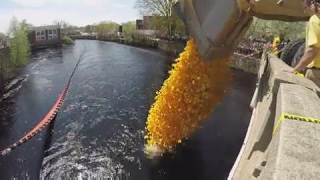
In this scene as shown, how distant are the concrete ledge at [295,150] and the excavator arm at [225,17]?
5.69m

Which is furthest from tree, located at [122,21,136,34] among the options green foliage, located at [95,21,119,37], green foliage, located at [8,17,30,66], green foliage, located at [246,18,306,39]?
green foliage, located at [246,18,306,39]

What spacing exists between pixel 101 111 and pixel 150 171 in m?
11.9

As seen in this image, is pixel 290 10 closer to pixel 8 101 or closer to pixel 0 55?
pixel 8 101

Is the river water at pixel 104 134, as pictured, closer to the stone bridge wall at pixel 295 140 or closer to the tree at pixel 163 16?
the stone bridge wall at pixel 295 140

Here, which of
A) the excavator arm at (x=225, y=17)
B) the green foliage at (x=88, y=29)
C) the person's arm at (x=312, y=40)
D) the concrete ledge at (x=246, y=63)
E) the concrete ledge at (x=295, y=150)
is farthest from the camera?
the green foliage at (x=88, y=29)

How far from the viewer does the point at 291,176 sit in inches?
114

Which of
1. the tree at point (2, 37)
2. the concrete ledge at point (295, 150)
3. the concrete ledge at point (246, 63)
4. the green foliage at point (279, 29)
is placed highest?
the green foliage at point (279, 29)

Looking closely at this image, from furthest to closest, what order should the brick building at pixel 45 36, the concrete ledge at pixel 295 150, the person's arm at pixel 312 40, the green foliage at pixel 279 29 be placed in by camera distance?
the brick building at pixel 45 36 → the green foliage at pixel 279 29 → the person's arm at pixel 312 40 → the concrete ledge at pixel 295 150

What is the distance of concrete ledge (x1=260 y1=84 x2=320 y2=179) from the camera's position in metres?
3.00

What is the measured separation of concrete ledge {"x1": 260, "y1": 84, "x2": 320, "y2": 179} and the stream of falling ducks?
9922 mm

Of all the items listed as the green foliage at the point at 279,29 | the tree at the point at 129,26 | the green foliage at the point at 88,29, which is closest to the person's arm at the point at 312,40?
the green foliage at the point at 279,29

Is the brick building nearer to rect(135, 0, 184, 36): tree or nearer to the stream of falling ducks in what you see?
rect(135, 0, 184, 36): tree

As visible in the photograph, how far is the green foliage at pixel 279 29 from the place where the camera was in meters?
52.6

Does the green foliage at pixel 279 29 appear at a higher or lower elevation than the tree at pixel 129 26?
lower
